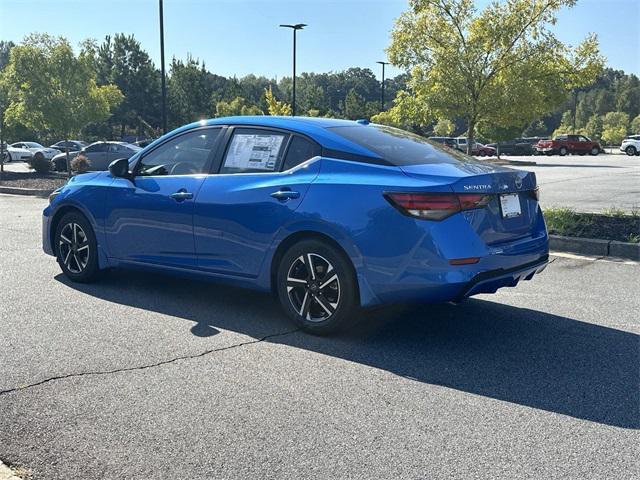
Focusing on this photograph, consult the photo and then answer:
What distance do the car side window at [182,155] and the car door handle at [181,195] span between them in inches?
8.1

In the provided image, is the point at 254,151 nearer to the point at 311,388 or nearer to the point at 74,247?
the point at 311,388

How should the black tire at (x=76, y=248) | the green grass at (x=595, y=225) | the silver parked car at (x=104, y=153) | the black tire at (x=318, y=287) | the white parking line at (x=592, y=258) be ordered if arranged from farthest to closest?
1. the silver parked car at (x=104, y=153)
2. the green grass at (x=595, y=225)
3. the white parking line at (x=592, y=258)
4. the black tire at (x=76, y=248)
5. the black tire at (x=318, y=287)

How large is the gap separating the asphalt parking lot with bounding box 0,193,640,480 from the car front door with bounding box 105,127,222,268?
0.44 m

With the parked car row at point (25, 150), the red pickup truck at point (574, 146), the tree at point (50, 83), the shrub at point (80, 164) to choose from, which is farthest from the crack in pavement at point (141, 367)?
the red pickup truck at point (574, 146)

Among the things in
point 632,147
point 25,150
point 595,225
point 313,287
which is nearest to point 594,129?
point 632,147

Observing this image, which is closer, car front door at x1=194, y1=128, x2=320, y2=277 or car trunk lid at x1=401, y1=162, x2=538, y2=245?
car trunk lid at x1=401, y1=162, x2=538, y2=245

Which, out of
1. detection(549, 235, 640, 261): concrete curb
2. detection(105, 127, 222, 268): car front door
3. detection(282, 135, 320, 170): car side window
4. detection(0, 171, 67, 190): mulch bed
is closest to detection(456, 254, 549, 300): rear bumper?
detection(282, 135, 320, 170): car side window

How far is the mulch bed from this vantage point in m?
19.3

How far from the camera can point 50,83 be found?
21219mm

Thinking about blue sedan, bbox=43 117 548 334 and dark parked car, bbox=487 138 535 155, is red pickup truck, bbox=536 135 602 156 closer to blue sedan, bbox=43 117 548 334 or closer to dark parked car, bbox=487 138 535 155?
dark parked car, bbox=487 138 535 155

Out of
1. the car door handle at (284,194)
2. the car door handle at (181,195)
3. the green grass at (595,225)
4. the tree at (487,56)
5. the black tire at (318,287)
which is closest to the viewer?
the black tire at (318,287)

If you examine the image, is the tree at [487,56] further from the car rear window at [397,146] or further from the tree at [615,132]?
the tree at [615,132]

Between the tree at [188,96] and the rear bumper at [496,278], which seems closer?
the rear bumper at [496,278]

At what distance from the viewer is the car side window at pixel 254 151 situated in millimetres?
5137
